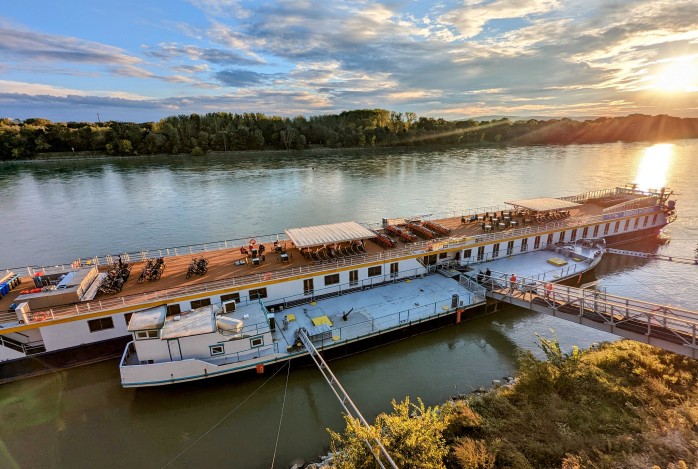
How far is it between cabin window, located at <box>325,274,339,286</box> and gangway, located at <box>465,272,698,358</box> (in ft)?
35.8

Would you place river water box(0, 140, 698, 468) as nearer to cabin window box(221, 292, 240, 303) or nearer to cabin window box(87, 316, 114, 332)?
cabin window box(87, 316, 114, 332)

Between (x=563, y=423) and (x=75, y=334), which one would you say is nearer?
(x=563, y=423)

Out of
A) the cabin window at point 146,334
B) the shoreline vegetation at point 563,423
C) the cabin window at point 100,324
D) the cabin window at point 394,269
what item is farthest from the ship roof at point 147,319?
the cabin window at point 394,269

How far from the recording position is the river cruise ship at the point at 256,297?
20344mm

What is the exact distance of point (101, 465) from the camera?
16969 millimetres

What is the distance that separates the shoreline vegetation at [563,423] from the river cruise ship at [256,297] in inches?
288

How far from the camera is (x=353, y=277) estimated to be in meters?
28.3

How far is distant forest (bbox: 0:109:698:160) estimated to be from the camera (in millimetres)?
126000

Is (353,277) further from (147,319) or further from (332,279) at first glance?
(147,319)

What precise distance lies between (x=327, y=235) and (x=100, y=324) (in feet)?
53.3

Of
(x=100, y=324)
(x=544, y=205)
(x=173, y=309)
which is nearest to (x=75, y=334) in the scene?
(x=100, y=324)

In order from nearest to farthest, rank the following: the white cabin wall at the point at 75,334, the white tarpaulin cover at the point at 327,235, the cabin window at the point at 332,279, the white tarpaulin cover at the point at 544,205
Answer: the white cabin wall at the point at 75,334 < the cabin window at the point at 332,279 < the white tarpaulin cover at the point at 327,235 < the white tarpaulin cover at the point at 544,205

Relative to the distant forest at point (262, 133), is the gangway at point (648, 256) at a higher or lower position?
lower

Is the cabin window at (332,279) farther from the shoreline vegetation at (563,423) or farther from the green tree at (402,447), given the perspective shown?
the green tree at (402,447)
